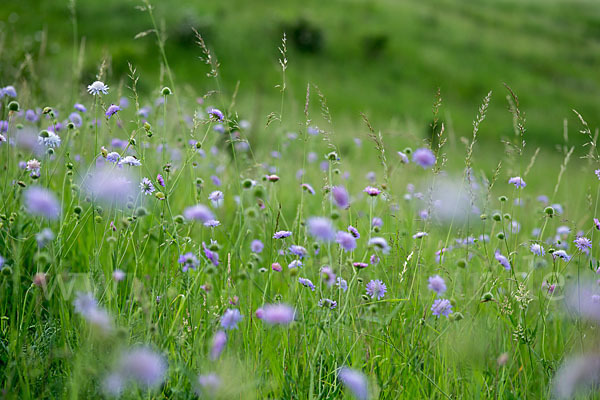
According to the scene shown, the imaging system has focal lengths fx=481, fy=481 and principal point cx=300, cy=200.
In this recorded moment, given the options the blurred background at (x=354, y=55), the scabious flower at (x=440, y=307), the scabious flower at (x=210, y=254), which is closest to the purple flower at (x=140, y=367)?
the scabious flower at (x=210, y=254)

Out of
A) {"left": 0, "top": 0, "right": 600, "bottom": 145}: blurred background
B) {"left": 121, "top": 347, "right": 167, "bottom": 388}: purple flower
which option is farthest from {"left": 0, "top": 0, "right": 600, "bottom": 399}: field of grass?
{"left": 0, "top": 0, "right": 600, "bottom": 145}: blurred background

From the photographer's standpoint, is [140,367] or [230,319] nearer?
[140,367]

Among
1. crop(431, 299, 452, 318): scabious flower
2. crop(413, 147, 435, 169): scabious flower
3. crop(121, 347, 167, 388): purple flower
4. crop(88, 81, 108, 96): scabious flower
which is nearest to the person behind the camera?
crop(121, 347, 167, 388): purple flower

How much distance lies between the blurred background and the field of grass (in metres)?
0.11

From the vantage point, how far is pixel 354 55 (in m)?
15.8

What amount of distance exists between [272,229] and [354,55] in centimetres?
1474

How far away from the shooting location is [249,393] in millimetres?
1279

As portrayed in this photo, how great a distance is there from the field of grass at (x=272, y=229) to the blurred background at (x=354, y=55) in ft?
0.35

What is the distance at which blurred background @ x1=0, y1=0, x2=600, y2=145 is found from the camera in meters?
12.3

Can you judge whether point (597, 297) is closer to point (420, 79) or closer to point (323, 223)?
point (323, 223)

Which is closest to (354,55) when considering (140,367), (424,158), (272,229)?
(424,158)

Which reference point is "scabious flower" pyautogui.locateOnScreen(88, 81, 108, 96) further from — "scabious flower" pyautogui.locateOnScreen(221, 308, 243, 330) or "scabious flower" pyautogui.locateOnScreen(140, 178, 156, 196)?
"scabious flower" pyautogui.locateOnScreen(221, 308, 243, 330)

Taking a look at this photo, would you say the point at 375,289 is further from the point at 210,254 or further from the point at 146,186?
the point at 146,186

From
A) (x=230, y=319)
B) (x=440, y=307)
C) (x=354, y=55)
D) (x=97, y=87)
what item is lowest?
(x=354, y=55)
